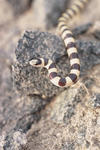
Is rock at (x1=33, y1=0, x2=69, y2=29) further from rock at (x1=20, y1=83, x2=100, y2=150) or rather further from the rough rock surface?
rock at (x1=20, y1=83, x2=100, y2=150)

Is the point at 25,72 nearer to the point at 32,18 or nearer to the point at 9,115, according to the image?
the point at 9,115

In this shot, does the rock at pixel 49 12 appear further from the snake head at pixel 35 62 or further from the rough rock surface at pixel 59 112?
the snake head at pixel 35 62

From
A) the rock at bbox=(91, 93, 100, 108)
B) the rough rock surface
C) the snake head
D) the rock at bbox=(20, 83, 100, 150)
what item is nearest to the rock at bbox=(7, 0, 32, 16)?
the rough rock surface

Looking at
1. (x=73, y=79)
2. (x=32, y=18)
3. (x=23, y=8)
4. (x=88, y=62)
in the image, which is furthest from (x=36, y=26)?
(x=73, y=79)

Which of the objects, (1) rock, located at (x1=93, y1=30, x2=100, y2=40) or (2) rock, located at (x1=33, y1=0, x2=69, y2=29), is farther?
(2) rock, located at (x1=33, y1=0, x2=69, y2=29)

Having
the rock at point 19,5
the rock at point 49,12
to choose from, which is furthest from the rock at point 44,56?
the rock at point 19,5

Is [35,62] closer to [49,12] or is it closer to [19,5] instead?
[49,12]

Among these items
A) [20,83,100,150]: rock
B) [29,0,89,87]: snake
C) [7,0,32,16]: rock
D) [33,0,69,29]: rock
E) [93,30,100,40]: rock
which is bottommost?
[20,83,100,150]: rock
